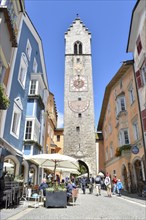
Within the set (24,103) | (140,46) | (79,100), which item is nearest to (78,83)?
(79,100)

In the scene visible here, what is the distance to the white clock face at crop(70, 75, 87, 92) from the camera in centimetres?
3828

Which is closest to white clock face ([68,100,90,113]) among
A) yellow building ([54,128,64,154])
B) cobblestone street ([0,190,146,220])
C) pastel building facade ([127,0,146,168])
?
yellow building ([54,128,64,154])

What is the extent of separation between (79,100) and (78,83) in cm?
380

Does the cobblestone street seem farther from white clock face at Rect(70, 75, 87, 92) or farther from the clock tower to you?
white clock face at Rect(70, 75, 87, 92)

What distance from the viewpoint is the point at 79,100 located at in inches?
1470

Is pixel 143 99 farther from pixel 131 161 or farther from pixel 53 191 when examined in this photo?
pixel 53 191

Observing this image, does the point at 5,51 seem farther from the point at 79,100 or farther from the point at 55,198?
the point at 79,100

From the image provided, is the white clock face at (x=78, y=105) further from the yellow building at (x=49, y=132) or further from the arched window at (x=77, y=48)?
the arched window at (x=77, y=48)

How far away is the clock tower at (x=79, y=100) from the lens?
33719 mm

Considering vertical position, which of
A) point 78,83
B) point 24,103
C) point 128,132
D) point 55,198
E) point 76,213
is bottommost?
point 76,213

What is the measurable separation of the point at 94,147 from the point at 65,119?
24.0 ft

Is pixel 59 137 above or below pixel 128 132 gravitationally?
above

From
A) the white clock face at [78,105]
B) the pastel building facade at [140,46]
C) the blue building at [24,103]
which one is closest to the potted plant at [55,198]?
the blue building at [24,103]

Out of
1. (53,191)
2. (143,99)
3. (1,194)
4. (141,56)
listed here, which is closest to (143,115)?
(143,99)
